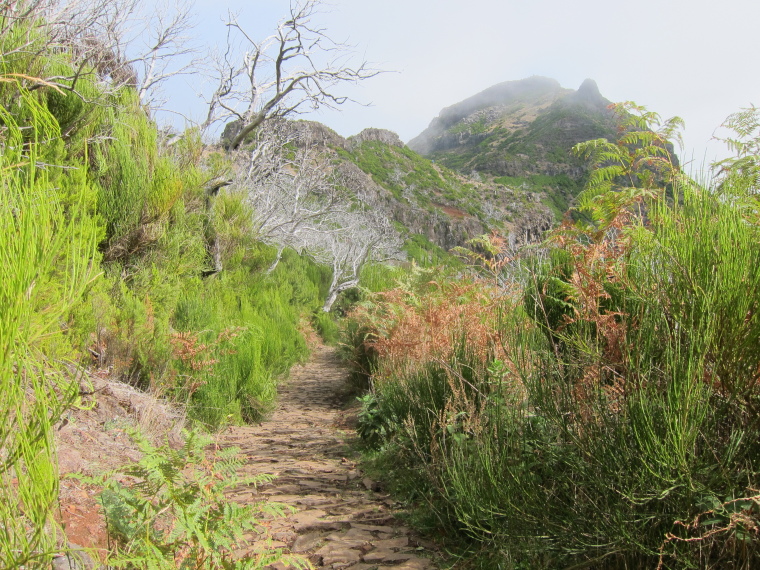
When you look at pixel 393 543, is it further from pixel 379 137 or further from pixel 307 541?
pixel 379 137

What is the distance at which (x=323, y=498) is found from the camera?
3355 millimetres

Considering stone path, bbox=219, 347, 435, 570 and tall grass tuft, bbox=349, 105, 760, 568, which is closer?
tall grass tuft, bbox=349, 105, 760, 568

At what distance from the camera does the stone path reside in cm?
253

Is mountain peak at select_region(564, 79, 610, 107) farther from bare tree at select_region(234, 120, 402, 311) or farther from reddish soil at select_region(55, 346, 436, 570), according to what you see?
reddish soil at select_region(55, 346, 436, 570)

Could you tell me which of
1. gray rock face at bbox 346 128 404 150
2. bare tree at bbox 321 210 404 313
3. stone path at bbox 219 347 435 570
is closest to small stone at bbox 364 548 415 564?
stone path at bbox 219 347 435 570

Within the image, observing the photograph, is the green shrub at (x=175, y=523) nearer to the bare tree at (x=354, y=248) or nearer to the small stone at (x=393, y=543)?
the small stone at (x=393, y=543)

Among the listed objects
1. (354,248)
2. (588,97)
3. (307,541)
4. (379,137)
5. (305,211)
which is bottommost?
(307,541)

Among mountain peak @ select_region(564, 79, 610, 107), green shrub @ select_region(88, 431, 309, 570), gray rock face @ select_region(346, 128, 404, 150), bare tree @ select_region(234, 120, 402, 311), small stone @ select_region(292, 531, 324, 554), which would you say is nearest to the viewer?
green shrub @ select_region(88, 431, 309, 570)

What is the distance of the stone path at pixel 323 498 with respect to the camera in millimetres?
2525

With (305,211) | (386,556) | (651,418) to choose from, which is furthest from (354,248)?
(651,418)

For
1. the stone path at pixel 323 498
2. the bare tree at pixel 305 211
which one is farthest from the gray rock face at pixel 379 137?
the stone path at pixel 323 498

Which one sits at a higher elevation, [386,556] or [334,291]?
[334,291]

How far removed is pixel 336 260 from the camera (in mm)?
16672

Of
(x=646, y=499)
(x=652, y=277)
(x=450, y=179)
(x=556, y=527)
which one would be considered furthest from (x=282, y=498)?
(x=450, y=179)
